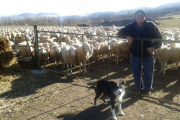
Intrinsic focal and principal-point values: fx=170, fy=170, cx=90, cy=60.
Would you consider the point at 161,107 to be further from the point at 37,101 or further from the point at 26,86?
the point at 26,86

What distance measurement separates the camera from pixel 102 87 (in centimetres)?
468

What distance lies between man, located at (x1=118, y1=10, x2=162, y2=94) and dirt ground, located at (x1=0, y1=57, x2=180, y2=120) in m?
0.62

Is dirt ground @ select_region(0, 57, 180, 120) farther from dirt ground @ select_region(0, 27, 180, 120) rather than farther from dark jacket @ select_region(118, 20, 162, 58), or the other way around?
dark jacket @ select_region(118, 20, 162, 58)

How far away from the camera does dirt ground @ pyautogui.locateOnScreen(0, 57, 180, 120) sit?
15.0 ft

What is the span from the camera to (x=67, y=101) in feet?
17.7

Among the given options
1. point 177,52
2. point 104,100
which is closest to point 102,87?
point 104,100

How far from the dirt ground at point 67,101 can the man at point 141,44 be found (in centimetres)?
62

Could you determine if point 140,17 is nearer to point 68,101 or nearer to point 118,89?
point 118,89

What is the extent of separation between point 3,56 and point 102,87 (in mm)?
5819

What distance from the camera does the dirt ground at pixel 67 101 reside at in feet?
15.0

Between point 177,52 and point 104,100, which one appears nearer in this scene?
point 104,100

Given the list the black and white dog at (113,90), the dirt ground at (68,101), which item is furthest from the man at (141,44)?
the black and white dog at (113,90)

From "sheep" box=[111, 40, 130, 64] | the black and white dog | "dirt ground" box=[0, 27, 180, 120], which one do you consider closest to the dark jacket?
"dirt ground" box=[0, 27, 180, 120]

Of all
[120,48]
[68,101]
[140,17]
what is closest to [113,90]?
A: [68,101]
